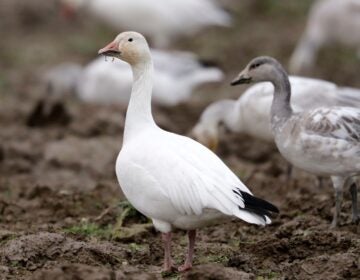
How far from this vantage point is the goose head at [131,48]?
21.0ft

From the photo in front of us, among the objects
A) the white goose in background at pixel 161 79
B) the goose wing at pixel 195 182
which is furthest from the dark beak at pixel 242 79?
the white goose in background at pixel 161 79

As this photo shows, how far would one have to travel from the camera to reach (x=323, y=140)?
6832mm

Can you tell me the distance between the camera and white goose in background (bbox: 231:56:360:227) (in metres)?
6.81

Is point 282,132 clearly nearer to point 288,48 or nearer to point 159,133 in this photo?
point 159,133

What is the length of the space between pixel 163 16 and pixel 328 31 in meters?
2.64

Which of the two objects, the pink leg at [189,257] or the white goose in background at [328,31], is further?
the white goose in background at [328,31]

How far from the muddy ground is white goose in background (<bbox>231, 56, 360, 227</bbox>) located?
0.38 meters

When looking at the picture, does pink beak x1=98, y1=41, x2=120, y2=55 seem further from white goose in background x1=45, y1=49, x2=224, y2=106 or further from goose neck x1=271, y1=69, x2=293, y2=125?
white goose in background x1=45, y1=49, x2=224, y2=106

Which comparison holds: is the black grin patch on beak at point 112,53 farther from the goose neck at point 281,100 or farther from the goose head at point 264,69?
the goose neck at point 281,100

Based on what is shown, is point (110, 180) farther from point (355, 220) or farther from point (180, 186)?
point (180, 186)

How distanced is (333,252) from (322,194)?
2.05m

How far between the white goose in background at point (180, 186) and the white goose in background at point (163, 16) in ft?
31.4

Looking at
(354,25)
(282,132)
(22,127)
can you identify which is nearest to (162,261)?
(282,132)

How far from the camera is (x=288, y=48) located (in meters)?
16.7
